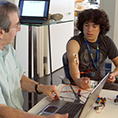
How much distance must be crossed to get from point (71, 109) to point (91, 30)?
1075 millimetres

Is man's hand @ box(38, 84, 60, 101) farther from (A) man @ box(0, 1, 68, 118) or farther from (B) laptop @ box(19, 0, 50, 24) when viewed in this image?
(B) laptop @ box(19, 0, 50, 24)

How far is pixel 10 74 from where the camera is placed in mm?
1442

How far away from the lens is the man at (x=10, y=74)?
1112 millimetres

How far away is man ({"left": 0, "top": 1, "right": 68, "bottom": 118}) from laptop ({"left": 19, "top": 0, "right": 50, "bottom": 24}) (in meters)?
1.05

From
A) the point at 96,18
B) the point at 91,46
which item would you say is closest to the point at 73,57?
the point at 91,46

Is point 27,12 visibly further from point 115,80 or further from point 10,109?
point 10,109

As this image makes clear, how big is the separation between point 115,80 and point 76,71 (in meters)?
0.35

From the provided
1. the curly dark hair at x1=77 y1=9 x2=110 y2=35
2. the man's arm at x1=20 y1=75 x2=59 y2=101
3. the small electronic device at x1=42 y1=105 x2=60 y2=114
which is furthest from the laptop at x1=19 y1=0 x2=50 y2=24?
the small electronic device at x1=42 y1=105 x2=60 y2=114

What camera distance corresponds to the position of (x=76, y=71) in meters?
1.96

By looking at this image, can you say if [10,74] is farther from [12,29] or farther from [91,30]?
[91,30]

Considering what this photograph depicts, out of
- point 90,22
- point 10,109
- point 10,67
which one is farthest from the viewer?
point 90,22

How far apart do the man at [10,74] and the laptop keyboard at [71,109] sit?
148 mm

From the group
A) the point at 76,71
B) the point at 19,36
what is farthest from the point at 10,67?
the point at 19,36

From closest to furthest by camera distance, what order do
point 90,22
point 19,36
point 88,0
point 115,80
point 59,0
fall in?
point 115,80, point 90,22, point 19,36, point 59,0, point 88,0
